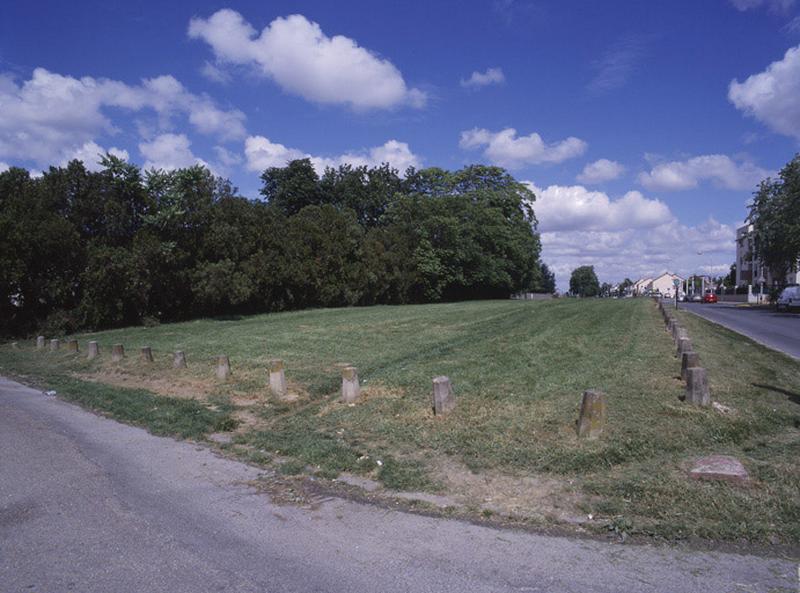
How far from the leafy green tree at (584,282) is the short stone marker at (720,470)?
16107 centimetres

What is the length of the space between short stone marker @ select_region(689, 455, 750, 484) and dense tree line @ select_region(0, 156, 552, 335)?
25.9 m

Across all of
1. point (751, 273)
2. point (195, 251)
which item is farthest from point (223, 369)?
point (751, 273)

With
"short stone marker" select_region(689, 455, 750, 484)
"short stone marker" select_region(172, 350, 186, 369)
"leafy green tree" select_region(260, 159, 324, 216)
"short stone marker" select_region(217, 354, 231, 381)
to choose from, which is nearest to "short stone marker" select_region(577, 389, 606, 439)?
"short stone marker" select_region(689, 455, 750, 484)

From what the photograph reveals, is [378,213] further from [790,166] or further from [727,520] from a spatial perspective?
[727,520]

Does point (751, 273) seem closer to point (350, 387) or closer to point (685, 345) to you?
point (685, 345)

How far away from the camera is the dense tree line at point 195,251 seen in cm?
2525

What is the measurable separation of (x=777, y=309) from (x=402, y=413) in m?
43.5

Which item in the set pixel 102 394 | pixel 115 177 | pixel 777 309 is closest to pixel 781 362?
pixel 102 394

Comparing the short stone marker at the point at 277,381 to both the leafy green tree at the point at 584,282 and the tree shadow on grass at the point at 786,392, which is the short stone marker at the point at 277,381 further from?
the leafy green tree at the point at 584,282

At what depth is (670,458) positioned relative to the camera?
5.89 m

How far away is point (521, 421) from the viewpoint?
7.34 m

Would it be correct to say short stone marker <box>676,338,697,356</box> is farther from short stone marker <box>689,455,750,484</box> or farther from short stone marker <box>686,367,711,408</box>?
short stone marker <box>689,455,750,484</box>

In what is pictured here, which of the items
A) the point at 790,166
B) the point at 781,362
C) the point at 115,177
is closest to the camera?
the point at 781,362

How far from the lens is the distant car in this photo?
38719 millimetres
